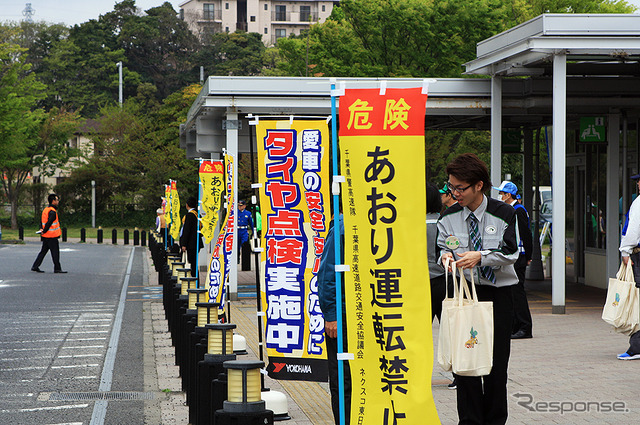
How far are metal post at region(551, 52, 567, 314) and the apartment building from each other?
3678 inches

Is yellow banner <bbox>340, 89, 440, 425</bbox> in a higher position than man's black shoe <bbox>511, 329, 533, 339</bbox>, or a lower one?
higher

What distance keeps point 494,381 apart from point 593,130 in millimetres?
12006

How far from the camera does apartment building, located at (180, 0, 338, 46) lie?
10588 centimetres

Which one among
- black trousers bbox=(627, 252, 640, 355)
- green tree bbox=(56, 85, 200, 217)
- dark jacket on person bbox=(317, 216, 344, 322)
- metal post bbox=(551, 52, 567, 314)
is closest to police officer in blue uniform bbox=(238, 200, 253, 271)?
metal post bbox=(551, 52, 567, 314)

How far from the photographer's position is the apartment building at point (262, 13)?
106m

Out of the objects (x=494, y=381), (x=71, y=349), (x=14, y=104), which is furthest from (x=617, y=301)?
(x=14, y=104)

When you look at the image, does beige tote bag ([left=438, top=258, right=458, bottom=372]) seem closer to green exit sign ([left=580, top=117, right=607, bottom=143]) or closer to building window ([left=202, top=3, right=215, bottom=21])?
green exit sign ([left=580, top=117, right=607, bottom=143])

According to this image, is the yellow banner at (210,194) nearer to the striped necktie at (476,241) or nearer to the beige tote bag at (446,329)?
the striped necktie at (476,241)

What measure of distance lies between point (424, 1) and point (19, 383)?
23.4 m

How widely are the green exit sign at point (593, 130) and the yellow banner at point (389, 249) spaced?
486 inches

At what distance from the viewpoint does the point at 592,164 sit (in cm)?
1708

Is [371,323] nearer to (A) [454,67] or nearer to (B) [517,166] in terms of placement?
(A) [454,67]

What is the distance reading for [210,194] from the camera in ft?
39.1

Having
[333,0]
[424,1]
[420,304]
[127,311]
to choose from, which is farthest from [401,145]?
[333,0]
